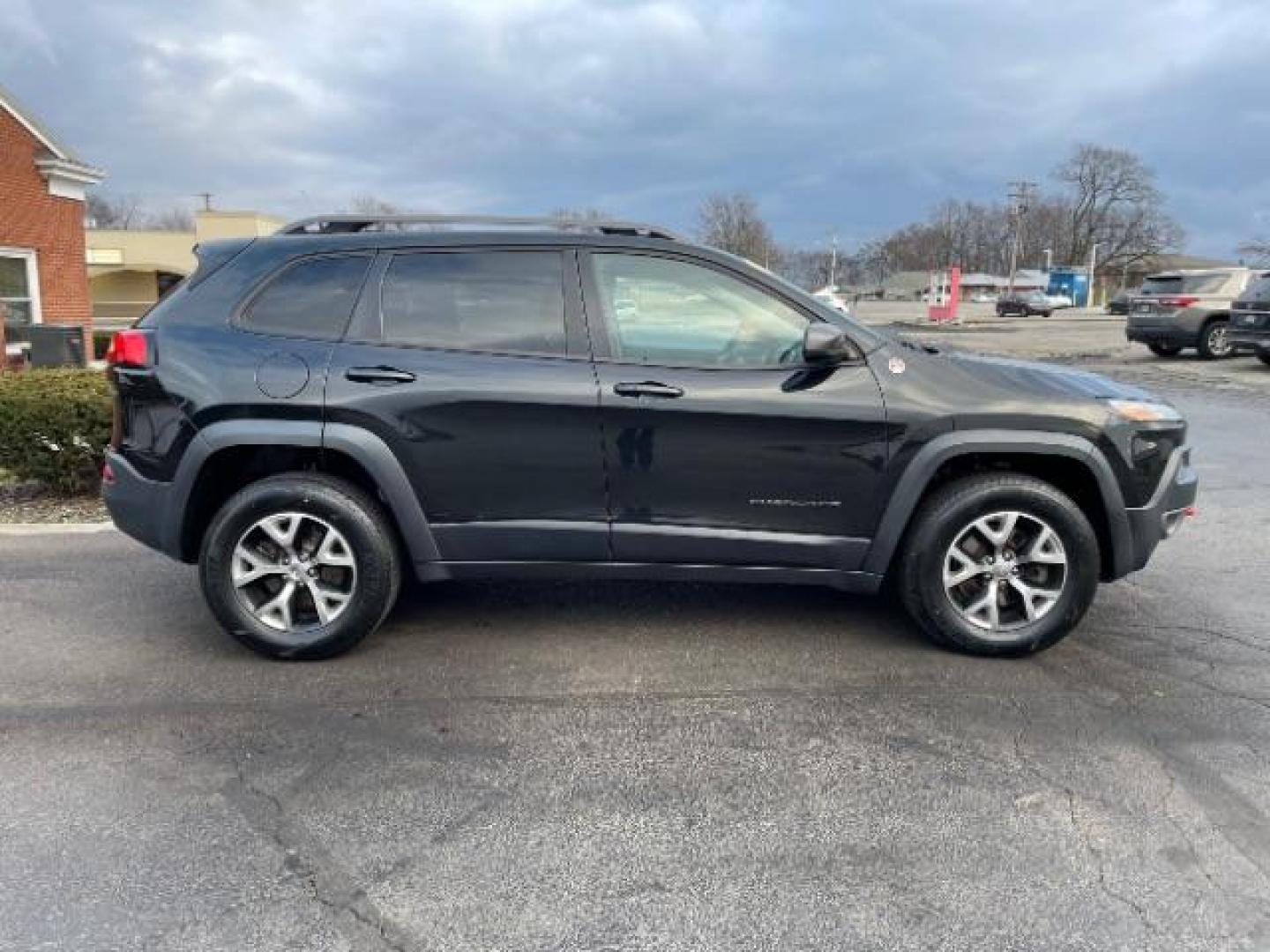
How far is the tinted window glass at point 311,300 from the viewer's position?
404cm

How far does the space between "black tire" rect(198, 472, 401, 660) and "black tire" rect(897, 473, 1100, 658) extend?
221cm

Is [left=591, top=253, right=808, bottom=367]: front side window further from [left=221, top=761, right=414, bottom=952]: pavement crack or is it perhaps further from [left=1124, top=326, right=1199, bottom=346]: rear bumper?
[left=1124, top=326, right=1199, bottom=346]: rear bumper

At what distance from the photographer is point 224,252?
4.25 metres

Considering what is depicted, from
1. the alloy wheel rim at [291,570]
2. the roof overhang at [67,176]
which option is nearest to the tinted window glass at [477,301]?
the alloy wheel rim at [291,570]

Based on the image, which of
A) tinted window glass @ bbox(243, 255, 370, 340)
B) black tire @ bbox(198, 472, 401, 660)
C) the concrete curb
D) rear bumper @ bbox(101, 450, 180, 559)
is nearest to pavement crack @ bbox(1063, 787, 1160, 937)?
black tire @ bbox(198, 472, 401, 660)

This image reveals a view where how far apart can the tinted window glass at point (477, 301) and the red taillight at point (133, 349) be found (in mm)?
1032

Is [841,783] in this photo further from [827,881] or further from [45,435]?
[45,435]

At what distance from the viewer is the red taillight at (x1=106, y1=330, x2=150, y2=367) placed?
407 centimetres

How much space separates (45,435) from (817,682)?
5604mm

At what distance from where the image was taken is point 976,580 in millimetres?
4102

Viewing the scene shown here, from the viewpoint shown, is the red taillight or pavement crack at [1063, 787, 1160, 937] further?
the red taillight

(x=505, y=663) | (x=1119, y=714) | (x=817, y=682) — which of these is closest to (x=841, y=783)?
(x=817, y=682)

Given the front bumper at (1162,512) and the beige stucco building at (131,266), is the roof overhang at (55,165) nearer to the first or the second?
the front bumper at (1162,512)

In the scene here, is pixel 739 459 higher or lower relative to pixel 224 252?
lower
